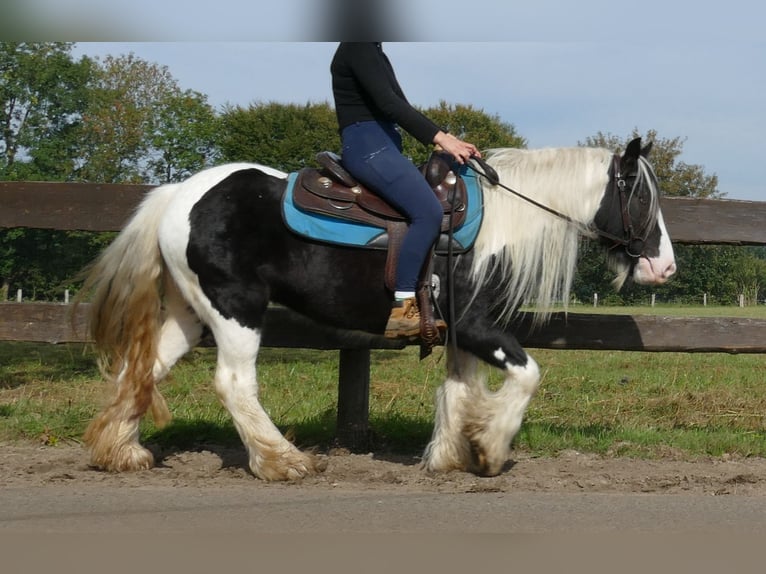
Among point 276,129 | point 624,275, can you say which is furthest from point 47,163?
point 624,275

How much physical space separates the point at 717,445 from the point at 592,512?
2167mm

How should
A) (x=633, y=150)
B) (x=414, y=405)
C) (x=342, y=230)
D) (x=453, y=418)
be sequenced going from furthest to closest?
(x=414, y=405), (x=453, y=418), (x=633, y=150), (x=342, y=230)

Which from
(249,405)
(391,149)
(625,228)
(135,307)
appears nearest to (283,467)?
(249,405)

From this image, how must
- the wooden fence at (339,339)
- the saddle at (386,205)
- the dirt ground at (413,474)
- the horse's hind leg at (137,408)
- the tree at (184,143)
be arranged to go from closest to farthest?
the dirt ground at (413,474) < the saddle at (386,205) < the horse's hind leg at (137,408) < the wooden fence at (339,339) < the tree at (184,143)

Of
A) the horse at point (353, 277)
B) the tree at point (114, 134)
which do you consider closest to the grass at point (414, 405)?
the horse at point (353, 277)

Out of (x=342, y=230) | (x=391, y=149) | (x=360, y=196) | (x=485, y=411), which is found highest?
(x=391, y=149)

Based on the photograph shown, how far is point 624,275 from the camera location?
5207mm

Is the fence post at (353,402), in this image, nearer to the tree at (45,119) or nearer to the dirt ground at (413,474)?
the dirt ground at (413,474)

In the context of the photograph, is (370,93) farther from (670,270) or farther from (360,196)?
(670,270)

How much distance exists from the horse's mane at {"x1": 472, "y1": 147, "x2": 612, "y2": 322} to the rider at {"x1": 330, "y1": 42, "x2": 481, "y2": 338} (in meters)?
0.39

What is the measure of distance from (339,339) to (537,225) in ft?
5.29

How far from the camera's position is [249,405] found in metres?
4.97

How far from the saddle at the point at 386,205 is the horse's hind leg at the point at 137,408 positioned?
3.99 feet

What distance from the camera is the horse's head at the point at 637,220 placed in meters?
5.08
